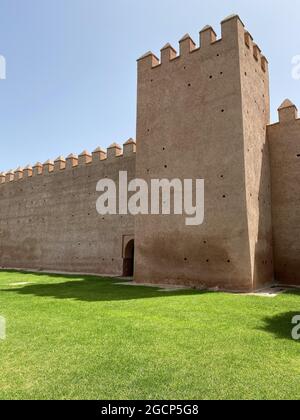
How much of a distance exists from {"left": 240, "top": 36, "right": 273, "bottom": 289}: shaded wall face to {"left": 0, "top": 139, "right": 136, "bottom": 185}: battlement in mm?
7004

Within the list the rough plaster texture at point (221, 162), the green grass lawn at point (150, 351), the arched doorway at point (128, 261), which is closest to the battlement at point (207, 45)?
the rough plaster texture at point (221, 162)

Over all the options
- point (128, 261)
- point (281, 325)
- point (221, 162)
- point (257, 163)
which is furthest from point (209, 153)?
point (128, 261)

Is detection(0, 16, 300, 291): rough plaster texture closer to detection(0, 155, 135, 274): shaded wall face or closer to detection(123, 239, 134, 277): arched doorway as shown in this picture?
detection(123, 239, 134, 277): arched doorway

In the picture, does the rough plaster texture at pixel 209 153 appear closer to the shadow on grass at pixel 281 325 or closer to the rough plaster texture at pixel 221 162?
the rough plaster texture at pixel 221 162

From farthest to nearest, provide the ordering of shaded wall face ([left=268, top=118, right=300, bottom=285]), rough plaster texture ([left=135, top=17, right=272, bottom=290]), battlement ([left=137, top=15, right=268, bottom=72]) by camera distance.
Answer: shaded wall face ([left=268, top=118, right=300, bottom=285]), battlement ([left=137, top=15, right=268, bottom=72]), rough plaster texture ([left=135, top=17, right=272, bottom=290])

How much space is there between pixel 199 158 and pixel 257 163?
2241 millimetres

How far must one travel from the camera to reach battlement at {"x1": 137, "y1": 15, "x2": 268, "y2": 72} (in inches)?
459

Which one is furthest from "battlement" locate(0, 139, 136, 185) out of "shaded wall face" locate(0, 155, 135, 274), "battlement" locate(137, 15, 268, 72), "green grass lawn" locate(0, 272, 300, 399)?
"green grass lawn" locate(0, 272, 300, 399)

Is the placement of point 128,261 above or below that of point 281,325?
above

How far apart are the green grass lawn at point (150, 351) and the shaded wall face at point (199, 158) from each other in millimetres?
3375

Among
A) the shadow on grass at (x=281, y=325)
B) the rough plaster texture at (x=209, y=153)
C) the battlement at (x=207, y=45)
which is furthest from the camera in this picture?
the battlement at (x=207, y=45)

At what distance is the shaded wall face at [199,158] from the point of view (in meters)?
10.8

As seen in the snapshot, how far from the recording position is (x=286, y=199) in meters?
12.6

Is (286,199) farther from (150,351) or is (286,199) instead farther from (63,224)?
(63,224)
